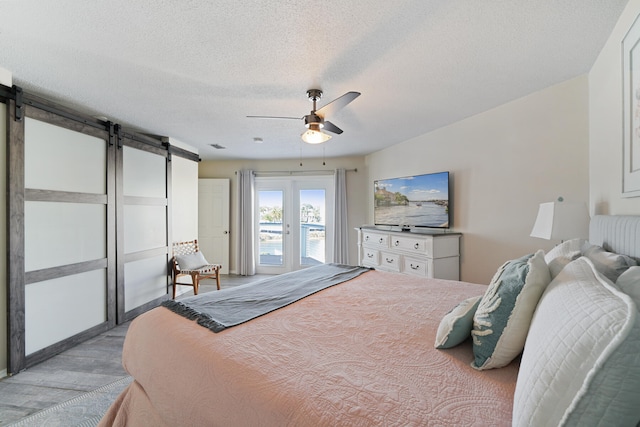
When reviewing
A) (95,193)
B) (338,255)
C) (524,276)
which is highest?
(95,193)

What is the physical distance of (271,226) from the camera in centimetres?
590

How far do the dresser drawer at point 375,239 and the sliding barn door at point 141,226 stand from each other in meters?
3.01

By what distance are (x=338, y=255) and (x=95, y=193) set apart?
3.80 m

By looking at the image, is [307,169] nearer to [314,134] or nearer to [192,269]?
[192,269]

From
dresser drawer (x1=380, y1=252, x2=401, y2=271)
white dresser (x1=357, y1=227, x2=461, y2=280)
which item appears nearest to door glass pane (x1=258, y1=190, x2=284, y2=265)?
white dresser (x1=357, y1=227, x2=461, y2=280)

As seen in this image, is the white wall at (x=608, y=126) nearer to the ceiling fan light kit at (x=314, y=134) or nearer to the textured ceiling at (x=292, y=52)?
the textured ceiling at (x=292, y=52)

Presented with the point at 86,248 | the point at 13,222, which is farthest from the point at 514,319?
the point at 86,248

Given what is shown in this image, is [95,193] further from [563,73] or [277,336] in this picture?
[563,73]

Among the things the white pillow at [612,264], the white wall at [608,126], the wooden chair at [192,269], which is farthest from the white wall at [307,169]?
the white pillow at [612,264]

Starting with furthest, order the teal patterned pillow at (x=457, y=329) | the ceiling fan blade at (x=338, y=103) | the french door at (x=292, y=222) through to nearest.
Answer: the french door at (x=292, y=222), the ceiling fan blade at (x=338, y=103), the teal patterned pillow at (x=457, y=329)

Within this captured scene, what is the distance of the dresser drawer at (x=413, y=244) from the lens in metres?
Answer: 3.42

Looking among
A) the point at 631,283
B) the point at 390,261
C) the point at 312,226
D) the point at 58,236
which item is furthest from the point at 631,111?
the point at 312,226

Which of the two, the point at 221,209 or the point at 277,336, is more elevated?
the point at 221,209

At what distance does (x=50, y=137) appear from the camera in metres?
2.58
